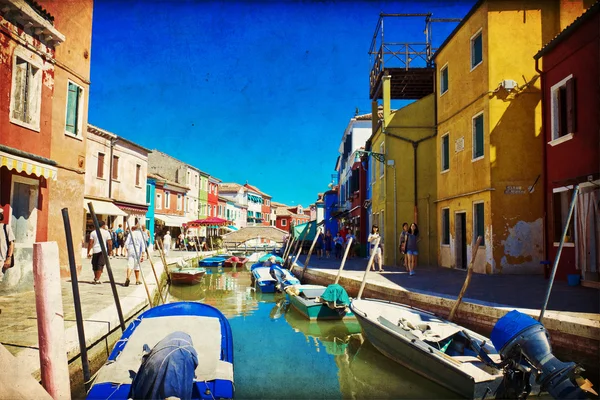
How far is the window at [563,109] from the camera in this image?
1016cm

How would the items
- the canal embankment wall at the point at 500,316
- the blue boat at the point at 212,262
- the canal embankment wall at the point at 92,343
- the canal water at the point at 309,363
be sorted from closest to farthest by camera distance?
the canal embankment wall at the point at 92,343 < the canal embankment wall at the point at 500,316 < the canal water at the point at 309,363 < the blue boat at the point at 212,262

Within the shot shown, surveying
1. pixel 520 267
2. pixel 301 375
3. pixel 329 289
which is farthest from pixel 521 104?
pixel 301 375

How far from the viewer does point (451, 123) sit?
15375 millimetres

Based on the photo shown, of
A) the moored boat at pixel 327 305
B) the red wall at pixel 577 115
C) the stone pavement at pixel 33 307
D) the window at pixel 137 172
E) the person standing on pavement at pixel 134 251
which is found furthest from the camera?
the window at pixel 137 172

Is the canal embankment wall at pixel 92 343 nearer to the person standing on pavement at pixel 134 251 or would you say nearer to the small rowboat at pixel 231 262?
the person standing on pavement at pixel 134 251

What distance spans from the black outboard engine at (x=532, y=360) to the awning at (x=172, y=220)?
105 feet

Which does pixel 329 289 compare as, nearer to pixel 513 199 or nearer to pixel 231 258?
pixel 513 199

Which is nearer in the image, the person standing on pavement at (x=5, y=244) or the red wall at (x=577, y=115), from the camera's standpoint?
the person standing on pavement at (x=5, y=244)

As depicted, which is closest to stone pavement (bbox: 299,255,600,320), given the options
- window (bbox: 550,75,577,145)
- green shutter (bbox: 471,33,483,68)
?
window (bbox: 550,75,577,145)

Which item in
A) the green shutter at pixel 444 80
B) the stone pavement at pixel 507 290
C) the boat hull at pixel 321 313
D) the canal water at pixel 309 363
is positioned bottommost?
the canal water at pixel 309 363

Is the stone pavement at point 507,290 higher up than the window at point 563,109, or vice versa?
the window at point 563,109

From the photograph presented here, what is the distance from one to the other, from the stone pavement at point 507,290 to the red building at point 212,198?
39.5 meters

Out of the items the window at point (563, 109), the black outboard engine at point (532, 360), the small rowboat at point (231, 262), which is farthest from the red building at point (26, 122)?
the small rowboat at point (231, 262)

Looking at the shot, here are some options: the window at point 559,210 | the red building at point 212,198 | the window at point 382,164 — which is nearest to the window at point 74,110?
the window at point 382,164
